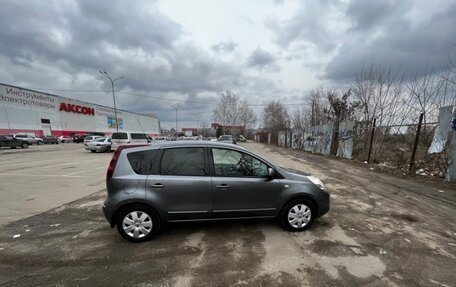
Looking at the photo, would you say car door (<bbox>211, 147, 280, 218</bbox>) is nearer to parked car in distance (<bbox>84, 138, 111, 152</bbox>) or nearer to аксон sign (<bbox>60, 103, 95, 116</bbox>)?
parked car in distance (<bbox>84, 138, 111, 152</bbox>)

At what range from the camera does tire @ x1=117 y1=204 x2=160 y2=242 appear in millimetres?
4027

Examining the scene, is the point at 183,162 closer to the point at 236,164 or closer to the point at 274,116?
the point at 236,164

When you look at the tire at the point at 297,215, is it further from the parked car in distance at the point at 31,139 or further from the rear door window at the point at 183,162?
the parked car in distance at the point at 31,139

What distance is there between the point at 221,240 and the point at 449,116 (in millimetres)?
10515

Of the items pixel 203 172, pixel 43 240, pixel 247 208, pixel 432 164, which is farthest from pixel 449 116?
pixel 43 240

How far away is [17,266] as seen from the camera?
3.41 metres

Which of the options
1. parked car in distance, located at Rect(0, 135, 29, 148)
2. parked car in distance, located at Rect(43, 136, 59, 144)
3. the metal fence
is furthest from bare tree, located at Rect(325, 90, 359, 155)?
parked car in distance, located at Rect(43, 136, 59, 144)

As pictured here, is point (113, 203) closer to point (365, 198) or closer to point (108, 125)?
point (365, 198)

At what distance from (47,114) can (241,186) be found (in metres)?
53.2

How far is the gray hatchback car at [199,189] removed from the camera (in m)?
4.04

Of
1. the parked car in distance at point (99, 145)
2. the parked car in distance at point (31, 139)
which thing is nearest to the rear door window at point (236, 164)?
the parked car in distance at point (99, 145)

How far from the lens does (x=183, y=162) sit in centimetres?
426

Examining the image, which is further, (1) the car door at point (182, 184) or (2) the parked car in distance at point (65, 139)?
(2) the parked car in distance at point (65, 139)

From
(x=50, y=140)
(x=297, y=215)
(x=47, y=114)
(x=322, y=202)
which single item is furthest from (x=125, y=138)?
(x=47, y=114)
